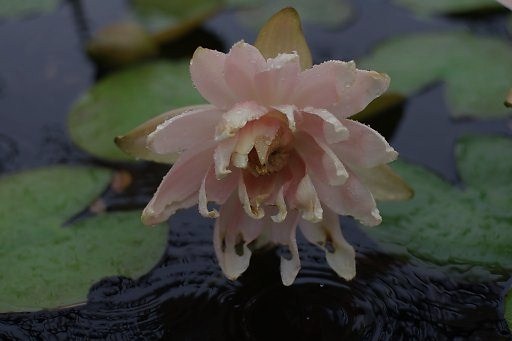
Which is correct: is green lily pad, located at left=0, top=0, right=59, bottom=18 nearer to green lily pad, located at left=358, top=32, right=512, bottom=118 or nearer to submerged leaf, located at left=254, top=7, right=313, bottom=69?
green lily pad, located at left=358, top=32, right=512, bottom=118

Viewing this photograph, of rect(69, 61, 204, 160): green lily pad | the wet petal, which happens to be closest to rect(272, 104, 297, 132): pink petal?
the wet petal

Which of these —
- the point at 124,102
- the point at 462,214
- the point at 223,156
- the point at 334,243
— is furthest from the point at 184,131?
the point at 124,102

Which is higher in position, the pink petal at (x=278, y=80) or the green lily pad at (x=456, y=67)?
the pink petal at (x=278, y=80)

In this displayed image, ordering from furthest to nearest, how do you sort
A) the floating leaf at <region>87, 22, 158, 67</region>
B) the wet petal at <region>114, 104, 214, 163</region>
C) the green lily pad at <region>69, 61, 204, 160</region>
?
the floating leaf at <region>87, 22, 158, 67</region> → the green lily pad at <region>69, 61, 204, 160</region> → the wet petal at <region>114, 104, 214, 163</region>

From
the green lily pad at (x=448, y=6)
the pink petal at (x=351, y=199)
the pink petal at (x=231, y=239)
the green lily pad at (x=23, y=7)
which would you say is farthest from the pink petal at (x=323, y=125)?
the green lily pad at (x=23, y=7)

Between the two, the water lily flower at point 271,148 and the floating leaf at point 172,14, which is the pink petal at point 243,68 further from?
the floating leaf at point 172,14

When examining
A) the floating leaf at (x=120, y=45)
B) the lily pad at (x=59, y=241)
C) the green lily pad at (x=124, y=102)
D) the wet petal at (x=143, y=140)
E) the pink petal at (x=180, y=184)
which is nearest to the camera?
the pink petal at (x=180, y=184)

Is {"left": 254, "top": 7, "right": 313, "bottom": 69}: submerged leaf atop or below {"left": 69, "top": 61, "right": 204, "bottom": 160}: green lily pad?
atop
